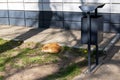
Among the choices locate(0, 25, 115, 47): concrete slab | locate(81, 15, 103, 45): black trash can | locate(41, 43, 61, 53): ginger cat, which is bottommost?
locate(41, 43, 61, 53): ginger cat

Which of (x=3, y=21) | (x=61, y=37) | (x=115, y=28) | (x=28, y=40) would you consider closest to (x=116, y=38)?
(x=115, y=28)

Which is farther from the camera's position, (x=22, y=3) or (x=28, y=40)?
(x=22, y=3)

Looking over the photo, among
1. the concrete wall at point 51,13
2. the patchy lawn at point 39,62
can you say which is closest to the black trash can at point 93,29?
the patchy lawn at point 39,62

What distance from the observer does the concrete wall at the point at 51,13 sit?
33.8 feet

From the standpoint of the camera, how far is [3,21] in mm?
12461

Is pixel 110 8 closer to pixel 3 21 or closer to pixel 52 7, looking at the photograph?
pixel 52 7

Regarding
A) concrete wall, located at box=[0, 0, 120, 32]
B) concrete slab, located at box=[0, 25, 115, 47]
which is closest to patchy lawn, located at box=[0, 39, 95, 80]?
concrete slab, located at box=[0, 25, 115, 47]

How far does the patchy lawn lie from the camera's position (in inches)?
260

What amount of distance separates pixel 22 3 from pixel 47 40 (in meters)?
2.94

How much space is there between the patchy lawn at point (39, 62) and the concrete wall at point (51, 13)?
2473 millimetres

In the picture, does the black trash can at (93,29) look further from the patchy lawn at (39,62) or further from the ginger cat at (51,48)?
the ginger cat at (51,48)

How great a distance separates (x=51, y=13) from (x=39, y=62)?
436cm

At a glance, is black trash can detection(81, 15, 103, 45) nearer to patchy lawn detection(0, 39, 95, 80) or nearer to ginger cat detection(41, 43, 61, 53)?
patchy lawn detection(0, 39, 95, 80)

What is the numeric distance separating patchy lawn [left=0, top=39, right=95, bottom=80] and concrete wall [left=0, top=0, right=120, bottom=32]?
2473 millimetres
